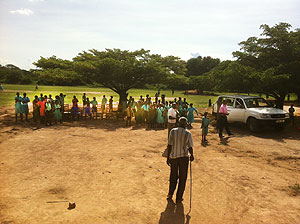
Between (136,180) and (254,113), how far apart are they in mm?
8506

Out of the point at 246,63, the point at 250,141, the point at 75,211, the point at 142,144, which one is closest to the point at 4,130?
the point at 142,144

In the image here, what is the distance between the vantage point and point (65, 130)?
1249 centimetres

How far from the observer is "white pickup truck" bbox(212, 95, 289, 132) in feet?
38.4

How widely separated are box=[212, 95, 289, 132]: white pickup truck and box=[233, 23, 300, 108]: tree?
139 centimetres

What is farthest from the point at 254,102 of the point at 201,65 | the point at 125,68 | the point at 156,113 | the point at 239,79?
the point at 201,65

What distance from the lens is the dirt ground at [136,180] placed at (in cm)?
461

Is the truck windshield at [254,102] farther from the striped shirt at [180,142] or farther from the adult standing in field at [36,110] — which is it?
the adult standing in field at [36,110]

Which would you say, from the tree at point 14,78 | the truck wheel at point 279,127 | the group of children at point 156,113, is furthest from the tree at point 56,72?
the tree at point 14,78

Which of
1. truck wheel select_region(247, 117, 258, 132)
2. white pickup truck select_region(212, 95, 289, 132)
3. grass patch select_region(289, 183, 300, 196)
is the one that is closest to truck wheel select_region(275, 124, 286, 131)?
white pickup truck select_region(212, 95, 289, 132)

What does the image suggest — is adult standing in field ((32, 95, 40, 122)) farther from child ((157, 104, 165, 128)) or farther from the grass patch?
the grass patch

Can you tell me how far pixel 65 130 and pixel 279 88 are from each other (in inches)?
517

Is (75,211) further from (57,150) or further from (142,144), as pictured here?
(142,144)

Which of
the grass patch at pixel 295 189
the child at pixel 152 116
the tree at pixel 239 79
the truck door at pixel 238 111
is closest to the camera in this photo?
the grass patch at pixel 295 189

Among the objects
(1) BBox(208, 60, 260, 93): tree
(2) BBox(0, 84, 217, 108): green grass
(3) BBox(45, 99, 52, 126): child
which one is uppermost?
(1) BBox(208, 60, 260, 93): tree
